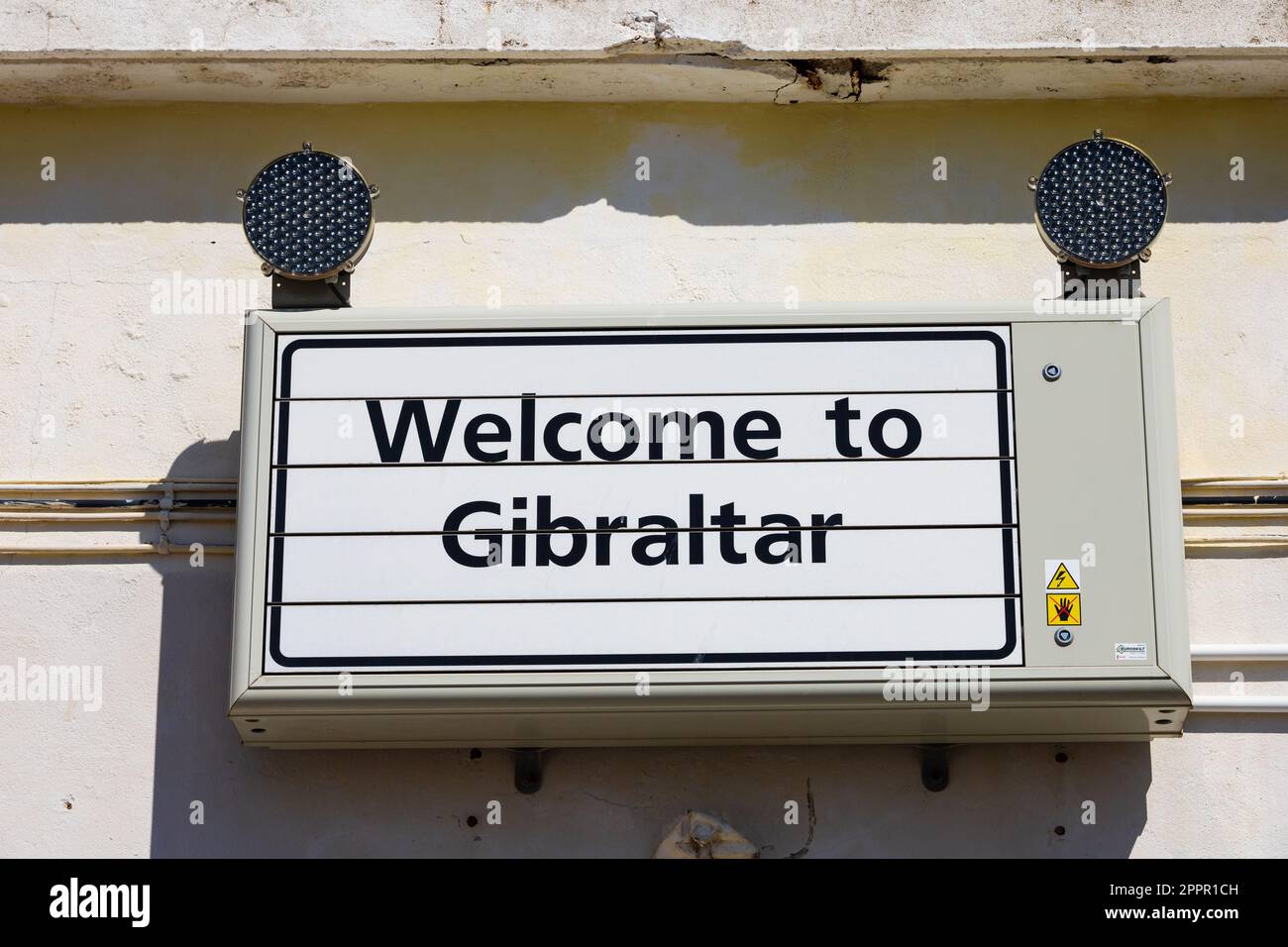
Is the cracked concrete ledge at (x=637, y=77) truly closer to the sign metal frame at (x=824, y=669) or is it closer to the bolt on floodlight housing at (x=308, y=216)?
the bolt on floodlight housing at (x=308, y=216)

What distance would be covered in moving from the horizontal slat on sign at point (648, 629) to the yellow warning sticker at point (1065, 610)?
133mm

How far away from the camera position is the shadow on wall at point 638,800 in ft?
17.2

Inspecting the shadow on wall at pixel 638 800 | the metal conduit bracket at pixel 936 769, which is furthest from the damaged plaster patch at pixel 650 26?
the metal conduit bracket at pixel 936 769

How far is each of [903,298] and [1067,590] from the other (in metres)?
1.25

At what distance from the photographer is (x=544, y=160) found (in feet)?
19.5

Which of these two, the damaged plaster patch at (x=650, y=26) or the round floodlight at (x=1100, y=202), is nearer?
the round floodlight at (x=1100, y=202)

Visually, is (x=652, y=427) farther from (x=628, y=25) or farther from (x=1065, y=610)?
(x=628, y=25)

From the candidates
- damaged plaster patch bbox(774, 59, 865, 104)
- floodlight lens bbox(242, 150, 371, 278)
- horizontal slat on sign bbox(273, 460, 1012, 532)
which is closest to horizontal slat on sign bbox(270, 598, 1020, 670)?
horizontal slat on sign bbox(273, 460, 1012, 532)

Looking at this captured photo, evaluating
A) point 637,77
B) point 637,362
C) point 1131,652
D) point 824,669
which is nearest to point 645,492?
point 637,362

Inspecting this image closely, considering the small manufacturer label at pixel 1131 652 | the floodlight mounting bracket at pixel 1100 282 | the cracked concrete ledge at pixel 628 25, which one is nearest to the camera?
the small manufacturer label at pixel 1131 652

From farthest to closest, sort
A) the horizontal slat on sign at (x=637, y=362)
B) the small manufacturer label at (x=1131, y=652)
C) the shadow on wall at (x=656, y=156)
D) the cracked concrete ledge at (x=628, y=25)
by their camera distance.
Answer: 1. the shadow on wall at (x=656, y=156)
2. the cracked concrete ledge at (x=628, y=25)
3. the horizontal slat on sign at (x=637, y=362)
4. the small manufacturer label at (x=1131, y=652)

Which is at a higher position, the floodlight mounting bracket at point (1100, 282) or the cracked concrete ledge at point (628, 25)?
the cracked concrete ledge at point (628, 25)

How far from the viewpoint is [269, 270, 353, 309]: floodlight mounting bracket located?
5.29 m

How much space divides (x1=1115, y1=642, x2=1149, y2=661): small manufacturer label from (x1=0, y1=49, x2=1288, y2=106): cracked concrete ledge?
1983 mm
